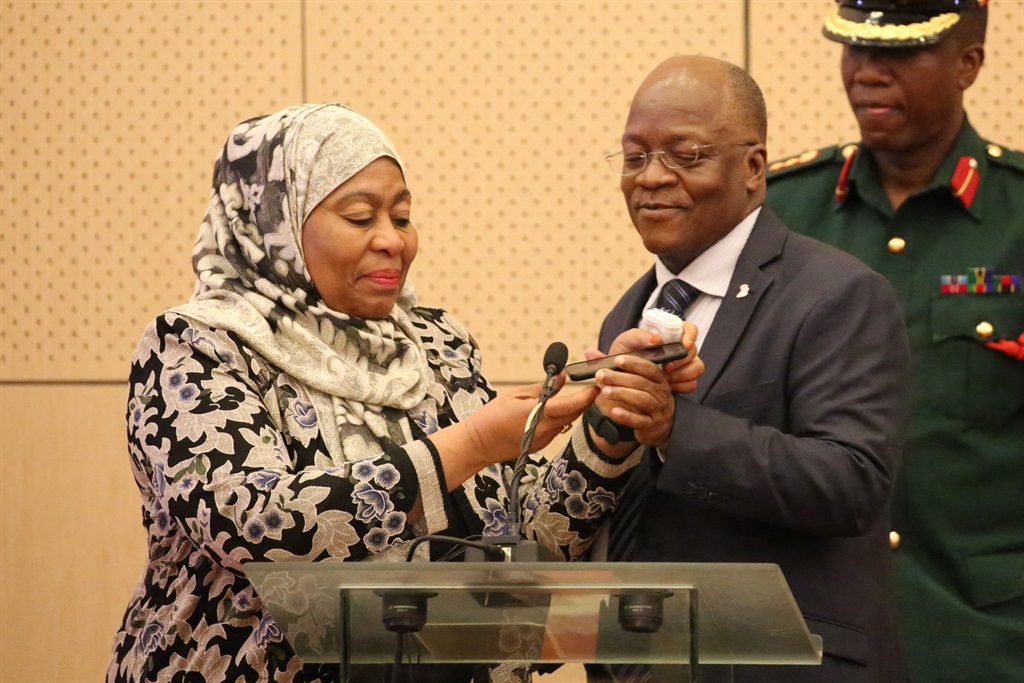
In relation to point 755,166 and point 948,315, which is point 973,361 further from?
point 755,166

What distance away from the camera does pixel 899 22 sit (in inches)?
110

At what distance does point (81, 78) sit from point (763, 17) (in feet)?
6.39

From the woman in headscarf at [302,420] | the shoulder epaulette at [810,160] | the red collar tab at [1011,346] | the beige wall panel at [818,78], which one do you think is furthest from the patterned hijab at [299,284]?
the beige wall panel at [818,78]

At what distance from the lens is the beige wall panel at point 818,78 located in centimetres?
389

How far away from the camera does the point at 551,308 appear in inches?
156

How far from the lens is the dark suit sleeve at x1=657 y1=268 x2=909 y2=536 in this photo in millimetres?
2021

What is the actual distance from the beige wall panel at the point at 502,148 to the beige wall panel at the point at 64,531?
1039 millimetres

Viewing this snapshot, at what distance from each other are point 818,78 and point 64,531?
249cm

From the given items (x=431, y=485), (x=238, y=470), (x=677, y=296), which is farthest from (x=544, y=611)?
(x=677, y=296)

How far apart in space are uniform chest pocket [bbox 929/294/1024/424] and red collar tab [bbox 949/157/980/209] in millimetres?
198

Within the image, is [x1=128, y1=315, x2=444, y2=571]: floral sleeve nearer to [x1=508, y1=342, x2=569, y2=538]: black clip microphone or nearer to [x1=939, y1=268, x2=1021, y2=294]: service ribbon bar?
[x1=508, y1=342, x2=569, y2=538]: black clip microphone

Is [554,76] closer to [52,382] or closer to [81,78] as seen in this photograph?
[81,78]

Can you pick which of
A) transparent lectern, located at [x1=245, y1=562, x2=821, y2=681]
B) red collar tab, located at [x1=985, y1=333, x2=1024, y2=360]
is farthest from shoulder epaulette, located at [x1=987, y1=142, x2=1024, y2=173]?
transparent lectern, located at [x1=245, y1=562, x2=821, y2=681]

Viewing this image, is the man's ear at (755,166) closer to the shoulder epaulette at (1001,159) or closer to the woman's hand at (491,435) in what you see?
the woman's hand at (491,435)
